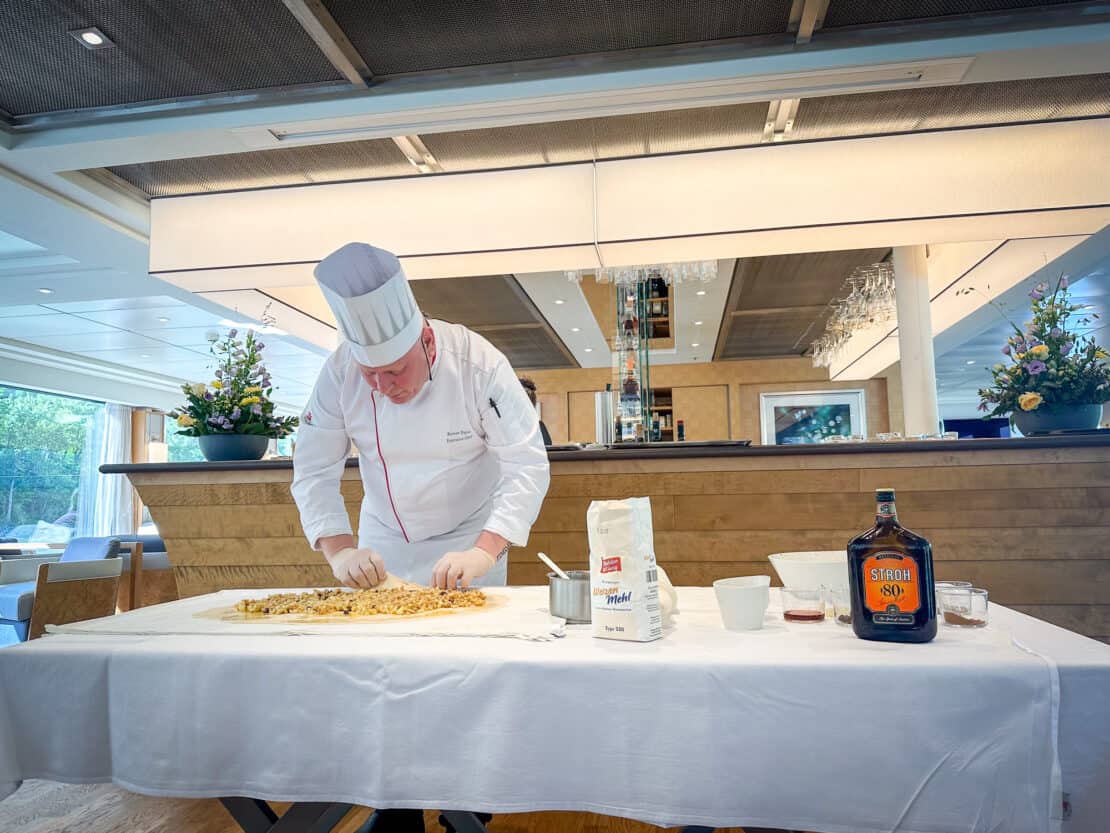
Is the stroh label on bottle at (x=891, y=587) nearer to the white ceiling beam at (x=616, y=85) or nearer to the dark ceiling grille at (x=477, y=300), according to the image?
the white ceiling beam at (x=616, y=85)

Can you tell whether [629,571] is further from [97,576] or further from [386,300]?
[97,576]

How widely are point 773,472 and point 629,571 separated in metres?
1.85

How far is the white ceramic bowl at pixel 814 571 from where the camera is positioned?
3.96 feet

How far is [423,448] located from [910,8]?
6.92ft

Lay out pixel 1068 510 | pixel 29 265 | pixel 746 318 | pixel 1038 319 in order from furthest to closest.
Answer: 1. pixel 746 318
2. pixel 29 265
3. pixel 1038 319
4. pixel 1068 510

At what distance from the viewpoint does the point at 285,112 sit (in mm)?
2857

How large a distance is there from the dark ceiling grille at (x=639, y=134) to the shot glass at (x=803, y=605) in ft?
8.15

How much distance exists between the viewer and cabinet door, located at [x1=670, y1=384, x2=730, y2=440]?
1059 cm

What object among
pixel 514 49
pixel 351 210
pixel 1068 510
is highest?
pixel 514 49

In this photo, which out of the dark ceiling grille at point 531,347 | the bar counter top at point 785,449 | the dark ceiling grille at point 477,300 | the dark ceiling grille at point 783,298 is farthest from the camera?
the dark ceiling grille at point 531,347

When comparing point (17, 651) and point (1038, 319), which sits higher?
point (1038, 319)

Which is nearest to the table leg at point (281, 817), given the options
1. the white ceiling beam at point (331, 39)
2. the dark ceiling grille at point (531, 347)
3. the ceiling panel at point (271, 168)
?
the white ceiling beam at point (331, 39)

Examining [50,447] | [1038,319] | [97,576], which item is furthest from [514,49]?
[50,447]

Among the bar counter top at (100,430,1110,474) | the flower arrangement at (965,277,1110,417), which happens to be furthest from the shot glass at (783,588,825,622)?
the flower arrangement at (965,277,1110,417)
